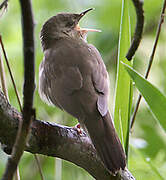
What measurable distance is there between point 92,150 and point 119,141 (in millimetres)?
146

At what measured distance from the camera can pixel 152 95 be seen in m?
1.57

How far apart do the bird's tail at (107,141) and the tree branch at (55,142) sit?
3cm

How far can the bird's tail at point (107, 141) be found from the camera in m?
1.69

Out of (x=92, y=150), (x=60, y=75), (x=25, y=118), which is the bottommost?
(x=92, y=150)

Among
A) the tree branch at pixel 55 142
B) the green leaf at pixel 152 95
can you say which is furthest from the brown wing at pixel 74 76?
the green leaf at pixel 152 95

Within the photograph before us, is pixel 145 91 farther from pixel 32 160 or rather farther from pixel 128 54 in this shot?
pixel 32 160

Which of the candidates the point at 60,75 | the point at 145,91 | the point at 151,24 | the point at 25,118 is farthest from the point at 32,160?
the point at 25,118

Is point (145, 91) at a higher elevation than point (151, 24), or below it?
higher

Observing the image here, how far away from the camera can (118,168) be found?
1.70 metres

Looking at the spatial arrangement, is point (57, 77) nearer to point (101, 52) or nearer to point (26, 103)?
point (26, 103)

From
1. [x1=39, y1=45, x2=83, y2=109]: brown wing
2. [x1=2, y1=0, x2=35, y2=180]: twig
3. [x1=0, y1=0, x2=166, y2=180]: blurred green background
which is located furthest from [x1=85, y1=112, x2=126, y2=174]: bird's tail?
[x1=0, y1=0, x2=166, y2=180]: blurred green background

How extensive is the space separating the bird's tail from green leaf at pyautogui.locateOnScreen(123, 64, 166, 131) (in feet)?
0.85

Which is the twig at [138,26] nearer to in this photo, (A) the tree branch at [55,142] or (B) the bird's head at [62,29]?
(A) the tree branch at [55,142]

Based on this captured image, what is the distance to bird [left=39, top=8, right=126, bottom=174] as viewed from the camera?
1.76 metres
